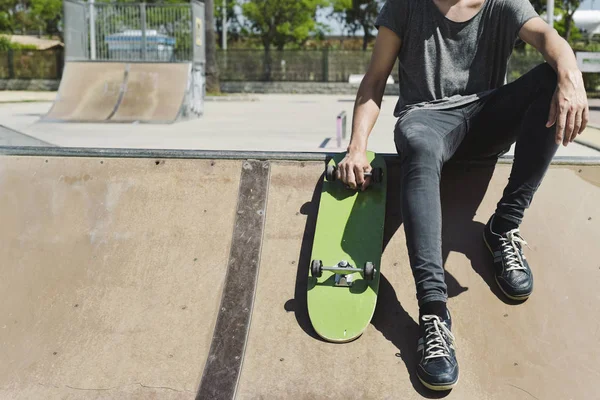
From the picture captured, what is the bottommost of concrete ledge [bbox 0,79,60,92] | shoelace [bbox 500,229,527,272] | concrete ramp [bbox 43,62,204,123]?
concrete ledge [bbox 0,79,60,92]

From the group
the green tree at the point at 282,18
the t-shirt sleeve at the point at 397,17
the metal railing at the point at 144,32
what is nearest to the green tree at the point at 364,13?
the green tree at the point at 282,18

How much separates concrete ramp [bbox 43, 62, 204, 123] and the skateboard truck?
1270cm

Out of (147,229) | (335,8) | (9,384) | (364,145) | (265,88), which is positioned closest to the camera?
(9,384)

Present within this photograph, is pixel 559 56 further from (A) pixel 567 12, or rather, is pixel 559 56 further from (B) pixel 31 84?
(A) pixel 567 12

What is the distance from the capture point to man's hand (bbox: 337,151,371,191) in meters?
3.08

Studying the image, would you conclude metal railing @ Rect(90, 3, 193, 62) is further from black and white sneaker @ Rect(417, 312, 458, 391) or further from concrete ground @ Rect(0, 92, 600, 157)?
black and white sneaker @ Rect(417, 312, 458, 391)

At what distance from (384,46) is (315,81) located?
116ft

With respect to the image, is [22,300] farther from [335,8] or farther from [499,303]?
[335,8]

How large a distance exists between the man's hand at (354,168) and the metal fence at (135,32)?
1543 cm

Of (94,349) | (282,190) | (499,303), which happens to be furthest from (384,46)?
(94,349)

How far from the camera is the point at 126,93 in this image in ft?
53.5

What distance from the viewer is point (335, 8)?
48.8m

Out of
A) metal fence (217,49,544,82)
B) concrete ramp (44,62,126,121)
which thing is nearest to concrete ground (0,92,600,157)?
concrete ramp (44,62,126,121)

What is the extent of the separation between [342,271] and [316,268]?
113 millimetres
